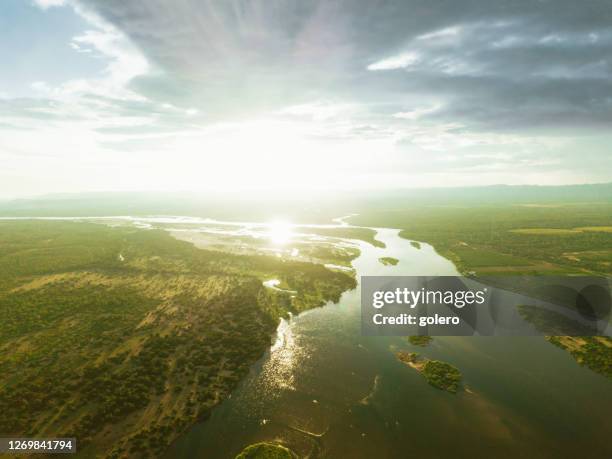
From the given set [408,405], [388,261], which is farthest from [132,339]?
[388,261]

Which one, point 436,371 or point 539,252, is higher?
point 539,252

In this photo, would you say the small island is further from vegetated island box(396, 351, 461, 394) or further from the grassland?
vegetated island box(396, 351, 461, 394)

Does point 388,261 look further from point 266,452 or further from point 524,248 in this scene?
point 266,452

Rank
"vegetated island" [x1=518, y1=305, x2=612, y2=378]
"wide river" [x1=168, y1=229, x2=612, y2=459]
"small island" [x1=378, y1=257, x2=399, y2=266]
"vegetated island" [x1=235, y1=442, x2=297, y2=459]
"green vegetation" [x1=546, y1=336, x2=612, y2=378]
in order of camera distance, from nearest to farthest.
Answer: "vegetated island" [x1=235, y1=442, x2=297, y2=459] < "wide river" [x1=168, y1=229, x2=612, y2=459] < "green vegetation" [x1=546, y1=336, x2=612, y2=378] < "vegetated island" [x1=518, y1=305, x2=612, y2=378] < "small island" [x1=378, y1=257, x2=399, y2=266]

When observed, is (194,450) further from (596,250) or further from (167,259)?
(596,250)

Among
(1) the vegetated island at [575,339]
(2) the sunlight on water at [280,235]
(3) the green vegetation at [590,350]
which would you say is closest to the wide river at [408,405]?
(3) the green vegetation at [590,350]

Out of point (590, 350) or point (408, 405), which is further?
point (590, 350)

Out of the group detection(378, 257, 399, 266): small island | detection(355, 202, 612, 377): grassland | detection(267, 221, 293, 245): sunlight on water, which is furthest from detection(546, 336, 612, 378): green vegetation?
detection(267, 221, 293, 245): sunlight on water
